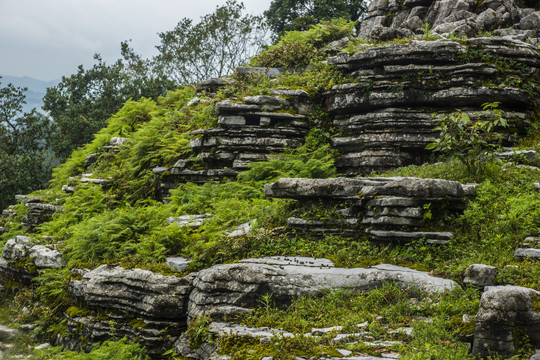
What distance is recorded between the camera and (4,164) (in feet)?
101

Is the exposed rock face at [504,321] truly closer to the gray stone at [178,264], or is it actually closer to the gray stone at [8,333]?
the gray stone at [178,264]

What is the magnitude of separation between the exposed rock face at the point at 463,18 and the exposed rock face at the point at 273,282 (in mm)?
11421

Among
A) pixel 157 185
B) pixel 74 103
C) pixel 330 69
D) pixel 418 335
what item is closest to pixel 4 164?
pixel 74 103

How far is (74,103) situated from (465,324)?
125 ft

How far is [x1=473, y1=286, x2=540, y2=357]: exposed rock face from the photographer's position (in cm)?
550

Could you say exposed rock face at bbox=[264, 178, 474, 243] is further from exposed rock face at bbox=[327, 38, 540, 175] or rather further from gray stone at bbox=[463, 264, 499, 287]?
exposed rock face at bbox=[327, 38, 540, 175]

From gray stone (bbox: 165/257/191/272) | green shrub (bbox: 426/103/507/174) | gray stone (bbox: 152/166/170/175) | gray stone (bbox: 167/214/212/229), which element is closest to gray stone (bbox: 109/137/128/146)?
gray stone (bbox: 152/166/170/175)

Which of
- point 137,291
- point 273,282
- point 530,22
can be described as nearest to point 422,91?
point 530,22

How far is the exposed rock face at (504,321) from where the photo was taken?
18.0 feet

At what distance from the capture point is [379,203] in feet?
29.9

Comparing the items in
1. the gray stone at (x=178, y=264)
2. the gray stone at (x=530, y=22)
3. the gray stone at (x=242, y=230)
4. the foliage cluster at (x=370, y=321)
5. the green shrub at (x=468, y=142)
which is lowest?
the foliage cluster at (x=370, y=321)

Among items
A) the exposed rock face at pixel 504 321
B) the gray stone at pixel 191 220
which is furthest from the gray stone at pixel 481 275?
the gray stone at pixel 191 220

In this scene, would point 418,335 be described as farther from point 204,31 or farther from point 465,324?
point 204,31

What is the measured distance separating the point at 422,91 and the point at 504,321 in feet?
32.1
